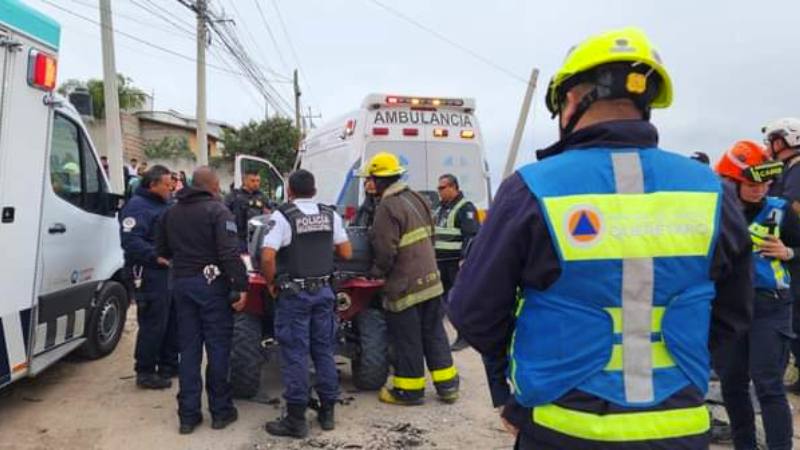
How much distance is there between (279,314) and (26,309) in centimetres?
171

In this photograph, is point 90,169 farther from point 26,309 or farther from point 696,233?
point 696,233

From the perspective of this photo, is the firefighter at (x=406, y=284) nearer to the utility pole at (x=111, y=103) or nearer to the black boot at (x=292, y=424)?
the black boot at (x=292, y=424)

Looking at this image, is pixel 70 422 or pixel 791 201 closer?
pixel 791 201

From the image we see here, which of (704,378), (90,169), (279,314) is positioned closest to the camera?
(704,378)

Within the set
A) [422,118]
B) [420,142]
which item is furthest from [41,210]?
[422,118]

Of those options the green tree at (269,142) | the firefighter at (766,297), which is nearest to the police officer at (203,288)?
the firefighter at (766,297)

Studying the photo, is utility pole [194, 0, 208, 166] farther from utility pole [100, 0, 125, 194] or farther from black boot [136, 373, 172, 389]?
black boot [136, 373, 172, 389]

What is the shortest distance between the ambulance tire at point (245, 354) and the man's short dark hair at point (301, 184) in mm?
1084

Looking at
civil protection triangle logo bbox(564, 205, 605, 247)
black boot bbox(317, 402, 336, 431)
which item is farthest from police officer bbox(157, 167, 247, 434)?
civil protection triangle logo bbox(564, 205, 605, 247)

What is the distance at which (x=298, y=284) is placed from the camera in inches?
173

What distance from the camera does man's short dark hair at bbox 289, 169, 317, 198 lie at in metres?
4.52

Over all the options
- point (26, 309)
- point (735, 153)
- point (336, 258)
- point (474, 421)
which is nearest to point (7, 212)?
point (26, 309)

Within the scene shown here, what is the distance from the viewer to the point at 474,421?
472 cm

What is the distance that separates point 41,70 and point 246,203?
377 cm
